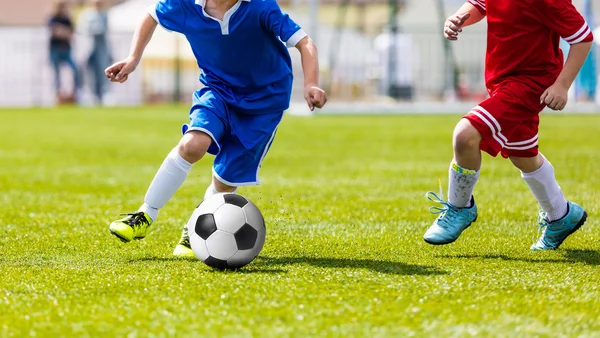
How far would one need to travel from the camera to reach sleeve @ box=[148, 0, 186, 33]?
466 cm

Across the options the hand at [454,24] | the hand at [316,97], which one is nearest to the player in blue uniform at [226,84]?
the hand at [316,97]

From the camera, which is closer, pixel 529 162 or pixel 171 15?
pixel 529 162

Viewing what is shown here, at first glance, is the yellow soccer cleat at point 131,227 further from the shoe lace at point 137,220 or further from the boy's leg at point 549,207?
the boy's leg at point 549,207

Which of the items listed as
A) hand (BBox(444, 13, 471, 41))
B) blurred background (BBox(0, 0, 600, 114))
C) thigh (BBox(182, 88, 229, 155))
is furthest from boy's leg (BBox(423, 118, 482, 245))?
blurred background (BBox(0, 0, 600, 114))

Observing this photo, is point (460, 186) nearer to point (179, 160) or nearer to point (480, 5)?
point (480, 5)

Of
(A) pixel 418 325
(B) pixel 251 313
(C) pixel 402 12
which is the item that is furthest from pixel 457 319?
(C) pixel 402 12

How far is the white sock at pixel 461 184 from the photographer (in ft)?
14.7

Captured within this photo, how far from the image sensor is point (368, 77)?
21.5 metres

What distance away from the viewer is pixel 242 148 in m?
4.65

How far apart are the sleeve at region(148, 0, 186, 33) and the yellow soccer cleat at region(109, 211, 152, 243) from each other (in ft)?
2.95

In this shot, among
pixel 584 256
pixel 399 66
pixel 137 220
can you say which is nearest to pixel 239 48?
pixel 137 220

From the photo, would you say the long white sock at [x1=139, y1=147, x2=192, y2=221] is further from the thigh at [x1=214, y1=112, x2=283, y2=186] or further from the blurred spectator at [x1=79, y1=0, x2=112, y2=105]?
the blurred spectator at [x1=79, y1=0, x2=112, y2=105]

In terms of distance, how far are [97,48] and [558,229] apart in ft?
60.8

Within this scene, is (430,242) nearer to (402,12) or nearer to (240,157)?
(240,157)
